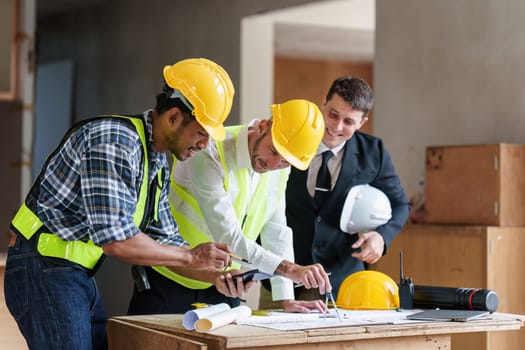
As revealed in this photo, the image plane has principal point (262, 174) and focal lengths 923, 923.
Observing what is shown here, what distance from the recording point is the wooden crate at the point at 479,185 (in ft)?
16.7

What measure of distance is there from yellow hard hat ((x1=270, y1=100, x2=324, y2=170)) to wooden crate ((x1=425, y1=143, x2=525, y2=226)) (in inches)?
73.3

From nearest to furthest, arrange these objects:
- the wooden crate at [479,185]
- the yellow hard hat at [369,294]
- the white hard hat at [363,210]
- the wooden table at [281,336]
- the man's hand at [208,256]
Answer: the wooden table at [281,336]
the man's hand at [208,256]
the yellow hard hat at [369,294]
the white hard hat at [363,210]
the wooden crate at [479,185]

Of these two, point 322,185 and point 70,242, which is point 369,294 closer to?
point 322,185

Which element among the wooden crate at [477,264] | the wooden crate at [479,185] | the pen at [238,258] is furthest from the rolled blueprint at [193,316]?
the wooden crate at [479,185]

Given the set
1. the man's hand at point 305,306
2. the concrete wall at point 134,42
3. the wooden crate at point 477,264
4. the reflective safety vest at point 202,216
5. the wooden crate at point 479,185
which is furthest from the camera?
the concrete wall at point 134,42

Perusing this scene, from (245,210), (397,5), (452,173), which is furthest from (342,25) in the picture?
(245,210)

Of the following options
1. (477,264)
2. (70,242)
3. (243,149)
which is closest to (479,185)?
(477,264)

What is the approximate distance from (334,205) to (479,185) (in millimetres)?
1341

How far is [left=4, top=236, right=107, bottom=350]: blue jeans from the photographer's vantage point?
3.04 m

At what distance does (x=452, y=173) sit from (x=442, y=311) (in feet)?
6.49

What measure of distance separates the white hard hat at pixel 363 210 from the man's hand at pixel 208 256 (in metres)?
1.10

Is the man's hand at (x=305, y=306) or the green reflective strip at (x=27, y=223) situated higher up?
the green reflective strip at (x=27, y=223)

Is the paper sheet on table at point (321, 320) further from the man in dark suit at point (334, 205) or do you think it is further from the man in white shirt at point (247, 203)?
the man in dark suit at point (334, 205)

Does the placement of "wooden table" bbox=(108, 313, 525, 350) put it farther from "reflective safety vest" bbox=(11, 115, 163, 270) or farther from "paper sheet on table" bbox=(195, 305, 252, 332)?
"reflective safety vest" bbox=(11, 115, 163, 270)
